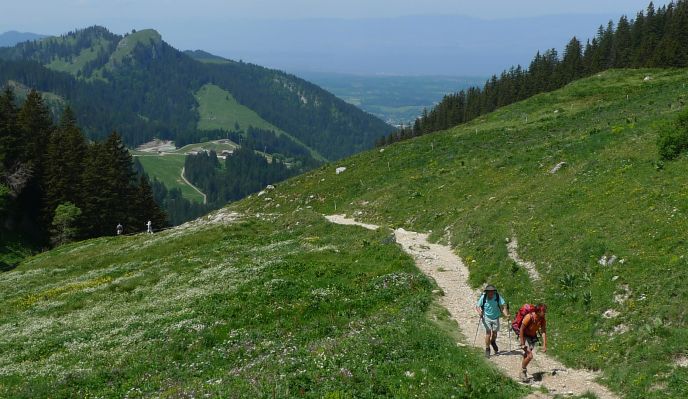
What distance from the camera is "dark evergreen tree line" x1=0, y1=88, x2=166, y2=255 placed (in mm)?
75000

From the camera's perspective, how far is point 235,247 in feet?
140

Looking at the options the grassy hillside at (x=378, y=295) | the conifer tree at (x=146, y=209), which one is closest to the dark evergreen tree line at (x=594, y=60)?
the grassy hillside at (x=378, y=295)

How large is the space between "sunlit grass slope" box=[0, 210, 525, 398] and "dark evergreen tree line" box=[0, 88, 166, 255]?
119ft

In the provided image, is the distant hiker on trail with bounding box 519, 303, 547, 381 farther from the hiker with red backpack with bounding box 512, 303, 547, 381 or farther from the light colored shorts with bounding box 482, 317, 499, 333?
the light colored shorts with bounding box 482, 317, 499, 333

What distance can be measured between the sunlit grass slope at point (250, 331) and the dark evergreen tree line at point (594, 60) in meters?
86.2

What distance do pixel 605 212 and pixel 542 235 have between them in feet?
11.1

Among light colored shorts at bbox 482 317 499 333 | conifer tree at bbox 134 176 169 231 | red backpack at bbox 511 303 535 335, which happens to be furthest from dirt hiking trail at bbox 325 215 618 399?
conifer tree at bbox 134 176 169 231

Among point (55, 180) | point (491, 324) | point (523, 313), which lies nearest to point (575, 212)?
point (491, 324)

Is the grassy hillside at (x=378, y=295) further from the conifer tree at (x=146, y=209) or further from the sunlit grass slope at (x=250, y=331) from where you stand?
the conifer tree at (x=146, y=209)

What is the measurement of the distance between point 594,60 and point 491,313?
4390 inches

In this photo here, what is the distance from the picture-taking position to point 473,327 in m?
21.6

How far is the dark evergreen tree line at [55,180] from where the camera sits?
246ft

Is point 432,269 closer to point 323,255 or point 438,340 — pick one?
point 323,255

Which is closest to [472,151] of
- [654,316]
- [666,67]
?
[654,316]
